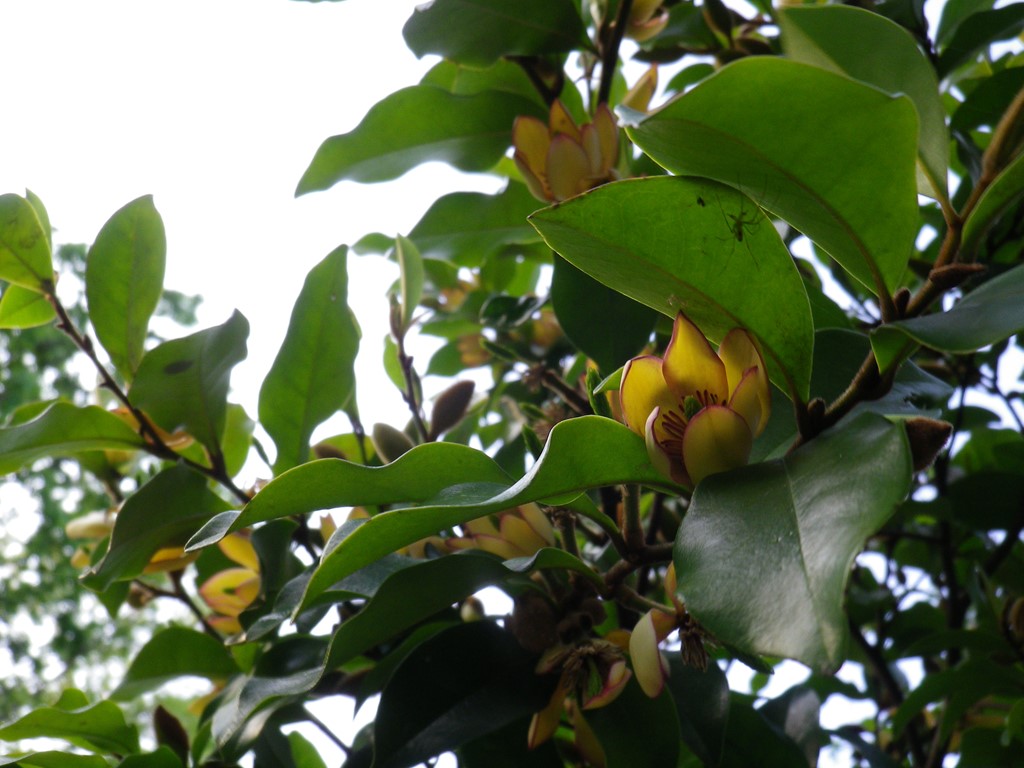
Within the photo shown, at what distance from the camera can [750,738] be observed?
2.49 feet

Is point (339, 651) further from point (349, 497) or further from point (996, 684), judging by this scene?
point (996, 684)

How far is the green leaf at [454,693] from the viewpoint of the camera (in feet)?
1.98

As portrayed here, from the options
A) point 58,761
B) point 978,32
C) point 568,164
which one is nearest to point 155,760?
point 58,761

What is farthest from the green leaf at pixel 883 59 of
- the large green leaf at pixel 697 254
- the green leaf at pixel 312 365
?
the green leaf at pixel 312 365

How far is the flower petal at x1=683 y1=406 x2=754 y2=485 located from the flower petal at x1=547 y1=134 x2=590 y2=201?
0.38 m

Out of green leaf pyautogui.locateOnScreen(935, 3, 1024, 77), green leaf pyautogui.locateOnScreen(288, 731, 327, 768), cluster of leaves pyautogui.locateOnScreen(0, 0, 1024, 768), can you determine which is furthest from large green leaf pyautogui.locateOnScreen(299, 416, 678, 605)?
green leaf pyautogui.locateOnScreen(935, 3, 1024, 77)

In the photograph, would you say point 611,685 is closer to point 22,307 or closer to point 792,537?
point 792,537

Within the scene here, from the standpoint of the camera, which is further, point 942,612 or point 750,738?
point 942,612

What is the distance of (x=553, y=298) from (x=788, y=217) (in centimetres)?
30

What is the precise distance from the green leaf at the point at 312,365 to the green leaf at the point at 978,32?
0.67 meters

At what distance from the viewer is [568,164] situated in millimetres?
801

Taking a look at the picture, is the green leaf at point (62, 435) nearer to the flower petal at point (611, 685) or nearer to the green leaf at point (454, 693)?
the green leaf at point (454, 693)

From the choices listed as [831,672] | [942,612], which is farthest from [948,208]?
[942,612]

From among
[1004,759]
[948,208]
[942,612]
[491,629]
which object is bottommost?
[942,612]
